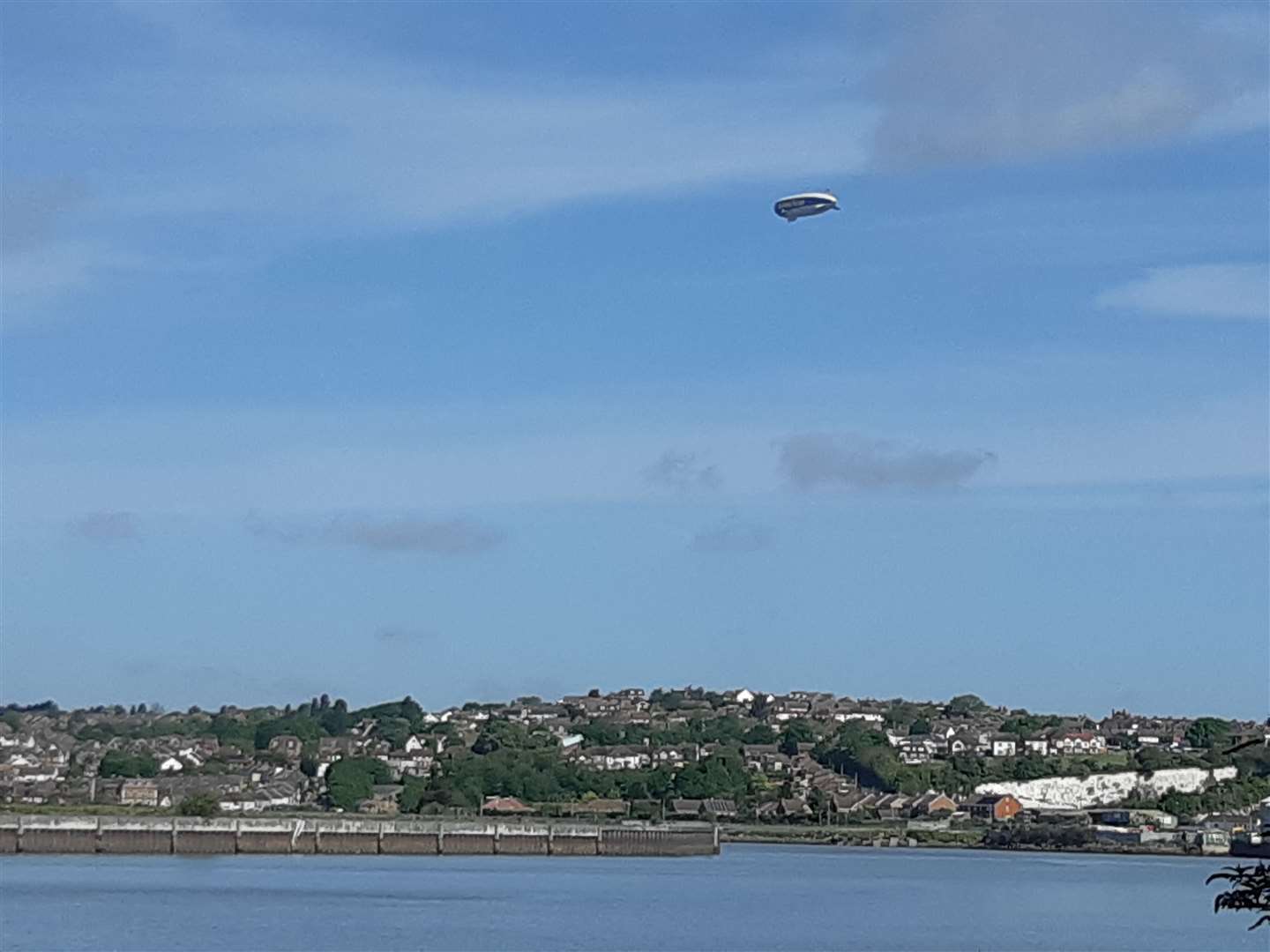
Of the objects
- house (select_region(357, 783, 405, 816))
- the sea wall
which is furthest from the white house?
house (select_region(357, 783, 405, 816))

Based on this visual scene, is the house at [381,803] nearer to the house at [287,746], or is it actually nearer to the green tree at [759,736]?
the house at [287,746]

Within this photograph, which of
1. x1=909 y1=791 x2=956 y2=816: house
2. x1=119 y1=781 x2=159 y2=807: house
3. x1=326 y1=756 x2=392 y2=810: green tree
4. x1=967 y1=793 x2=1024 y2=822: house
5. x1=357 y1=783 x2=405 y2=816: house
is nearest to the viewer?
x1=357 y1=783 x2=405 y2=816: house

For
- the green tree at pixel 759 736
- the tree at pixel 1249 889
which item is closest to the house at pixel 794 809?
the green tree at pixel 759 736

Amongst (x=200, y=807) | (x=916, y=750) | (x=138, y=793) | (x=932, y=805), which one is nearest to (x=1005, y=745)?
(x=916, y=750)

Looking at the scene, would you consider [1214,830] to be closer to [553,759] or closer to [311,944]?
[553,759]

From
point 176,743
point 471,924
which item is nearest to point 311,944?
point 471,924

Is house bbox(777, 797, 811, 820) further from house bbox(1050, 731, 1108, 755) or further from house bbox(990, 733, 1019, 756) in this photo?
house bbox(1050, 731, 1108, 755)
